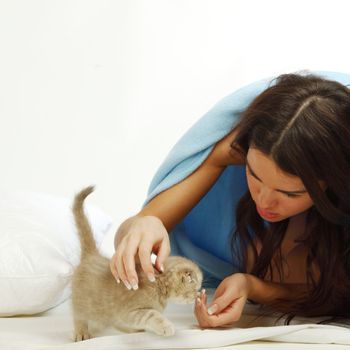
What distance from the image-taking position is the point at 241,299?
124 cm

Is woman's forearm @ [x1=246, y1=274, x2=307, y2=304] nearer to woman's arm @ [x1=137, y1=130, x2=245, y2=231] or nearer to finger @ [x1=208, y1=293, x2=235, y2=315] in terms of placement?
finger @ [x1=208, y1=293, x2=235, y2=315]

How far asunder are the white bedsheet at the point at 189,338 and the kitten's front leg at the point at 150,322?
0.02 metres

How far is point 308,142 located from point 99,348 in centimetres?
48

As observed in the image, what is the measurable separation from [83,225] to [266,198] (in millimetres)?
327

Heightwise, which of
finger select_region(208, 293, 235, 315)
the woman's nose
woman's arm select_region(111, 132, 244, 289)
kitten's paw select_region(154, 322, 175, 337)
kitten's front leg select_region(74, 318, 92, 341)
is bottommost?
finger select_region(208, 293, 235, 315)

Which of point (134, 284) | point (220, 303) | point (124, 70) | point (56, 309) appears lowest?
point (56, 309)

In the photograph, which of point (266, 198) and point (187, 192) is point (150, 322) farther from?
point (187, 192)

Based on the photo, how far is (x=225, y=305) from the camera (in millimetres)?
1214

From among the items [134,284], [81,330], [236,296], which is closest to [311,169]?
[236,296]

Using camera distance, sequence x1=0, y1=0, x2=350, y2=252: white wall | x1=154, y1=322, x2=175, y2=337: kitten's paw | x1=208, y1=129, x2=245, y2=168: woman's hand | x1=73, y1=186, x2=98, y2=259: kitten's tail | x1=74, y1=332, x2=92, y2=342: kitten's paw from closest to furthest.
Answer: x1=154, y1=322, x2=175, y2=337: kitten's paw, x1=74, y1=332, x2=92, y2=342: kitten's paw, x1=73, y1=186, x2=98, y2=259: kitten's tail, x1=208, y1=129, x2=245, y2=168: woman's hand, x1=0, y1=0, x2=350, y2=252: white wall

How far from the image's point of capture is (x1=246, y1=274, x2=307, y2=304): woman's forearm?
4.41 ft

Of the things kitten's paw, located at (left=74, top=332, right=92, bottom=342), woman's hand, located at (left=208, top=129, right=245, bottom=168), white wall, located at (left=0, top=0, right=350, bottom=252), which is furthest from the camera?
white wall, located at (left=0, top=0, right=350, bottom=252)

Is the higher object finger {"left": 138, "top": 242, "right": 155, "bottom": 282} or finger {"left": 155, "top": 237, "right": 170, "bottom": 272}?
finger {"left": 138, "top": 242, "right": 155, "bottom": 282}

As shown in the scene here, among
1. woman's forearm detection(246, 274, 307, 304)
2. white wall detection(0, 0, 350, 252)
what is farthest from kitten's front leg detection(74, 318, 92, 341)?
white wall detection(0, 0, 350, 252)
